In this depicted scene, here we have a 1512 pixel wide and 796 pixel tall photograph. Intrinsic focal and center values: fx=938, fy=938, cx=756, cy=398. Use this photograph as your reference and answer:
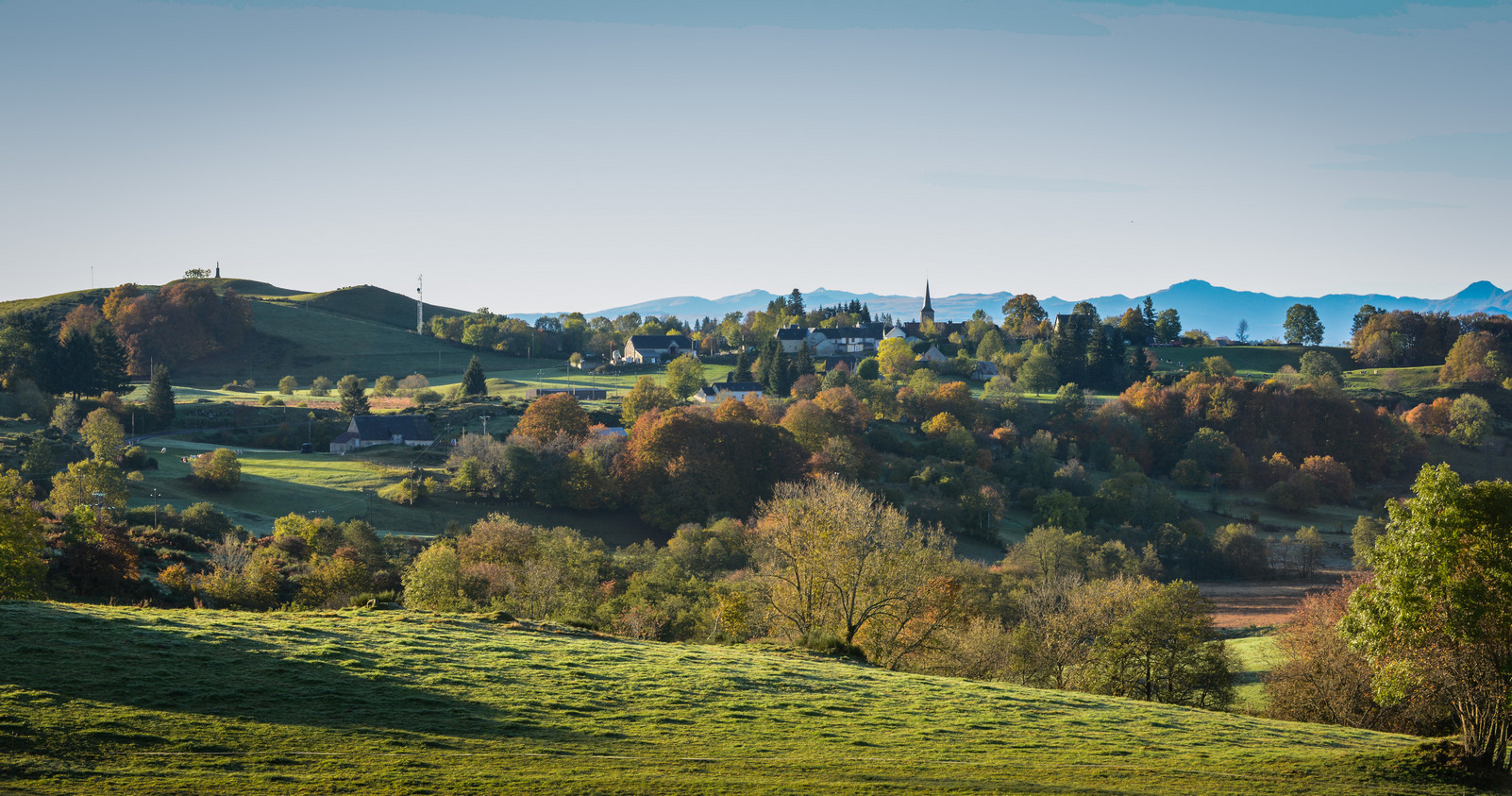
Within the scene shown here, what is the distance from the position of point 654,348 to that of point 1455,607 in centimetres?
13566

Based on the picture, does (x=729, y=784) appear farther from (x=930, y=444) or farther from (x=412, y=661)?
(x=930, y=444)

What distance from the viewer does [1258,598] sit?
62.7 meters

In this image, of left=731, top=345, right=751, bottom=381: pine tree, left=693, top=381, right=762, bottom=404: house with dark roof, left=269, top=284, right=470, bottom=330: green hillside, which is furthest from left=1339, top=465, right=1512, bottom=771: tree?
left=269, top=284, right=470, bottom=330: green hillside

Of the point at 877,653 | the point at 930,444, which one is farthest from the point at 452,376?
the point at 877,653

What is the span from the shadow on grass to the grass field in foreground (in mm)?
53

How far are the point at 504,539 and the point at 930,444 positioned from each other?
183 ft

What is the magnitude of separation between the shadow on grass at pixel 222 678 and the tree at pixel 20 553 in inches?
398

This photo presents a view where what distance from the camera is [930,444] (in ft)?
296

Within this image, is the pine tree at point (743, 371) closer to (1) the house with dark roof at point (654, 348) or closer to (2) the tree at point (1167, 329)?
(1) the house with dark roof at point (654, 348)

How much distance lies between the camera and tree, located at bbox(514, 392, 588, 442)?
7881 cm

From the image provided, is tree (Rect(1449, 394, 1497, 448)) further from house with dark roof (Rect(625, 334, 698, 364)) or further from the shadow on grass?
the shadow on grass

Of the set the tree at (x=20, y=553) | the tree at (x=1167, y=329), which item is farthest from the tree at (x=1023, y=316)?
the tree at (x=20, y=553)

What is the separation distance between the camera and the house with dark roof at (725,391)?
106 meters

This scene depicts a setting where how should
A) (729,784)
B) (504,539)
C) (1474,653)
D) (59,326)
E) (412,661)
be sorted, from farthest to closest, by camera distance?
1. (59,326)
2. (504,539)
3. (412,661)
4. (1474,653)
5. (729,784)
